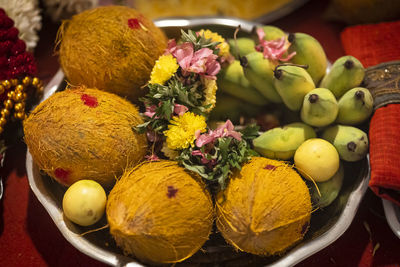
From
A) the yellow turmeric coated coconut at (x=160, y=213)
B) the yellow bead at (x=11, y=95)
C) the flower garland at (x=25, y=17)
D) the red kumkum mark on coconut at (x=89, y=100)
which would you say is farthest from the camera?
the flower garland at (x=25, y=17)

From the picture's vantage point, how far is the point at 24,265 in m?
0.77

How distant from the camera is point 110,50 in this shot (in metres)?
0.73

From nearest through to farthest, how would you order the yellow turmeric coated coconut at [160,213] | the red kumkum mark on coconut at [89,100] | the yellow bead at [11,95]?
the yellow turmeric coated coconut at [160,213], the red kumkum mark on coconut at [89,100], the yellow bead at [11,95]

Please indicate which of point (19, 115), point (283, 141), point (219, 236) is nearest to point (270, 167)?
point (283, 141)

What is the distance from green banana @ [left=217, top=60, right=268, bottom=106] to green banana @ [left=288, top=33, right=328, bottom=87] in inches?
4.5

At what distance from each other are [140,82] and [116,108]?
0.34 feet

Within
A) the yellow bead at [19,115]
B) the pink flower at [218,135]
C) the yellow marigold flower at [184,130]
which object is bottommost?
the pink flower at [218,135]

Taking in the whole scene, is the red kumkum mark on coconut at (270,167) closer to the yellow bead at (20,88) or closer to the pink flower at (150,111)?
the pink flower at (150,111)

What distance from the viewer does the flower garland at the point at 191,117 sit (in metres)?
0.67

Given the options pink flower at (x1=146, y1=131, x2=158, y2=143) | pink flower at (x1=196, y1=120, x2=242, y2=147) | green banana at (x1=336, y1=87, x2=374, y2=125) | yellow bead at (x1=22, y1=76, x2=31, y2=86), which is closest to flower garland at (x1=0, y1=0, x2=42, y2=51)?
yellow bead at (x1=22, y1=76, x2=31, y2=86)

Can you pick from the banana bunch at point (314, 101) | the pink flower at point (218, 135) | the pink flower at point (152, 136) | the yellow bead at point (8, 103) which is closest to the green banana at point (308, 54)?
the banana bunch at point (314, 101)

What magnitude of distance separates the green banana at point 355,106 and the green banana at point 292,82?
2.7 inches

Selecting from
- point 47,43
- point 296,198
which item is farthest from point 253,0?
point 296,198

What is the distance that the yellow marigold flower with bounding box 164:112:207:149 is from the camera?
67 cm
